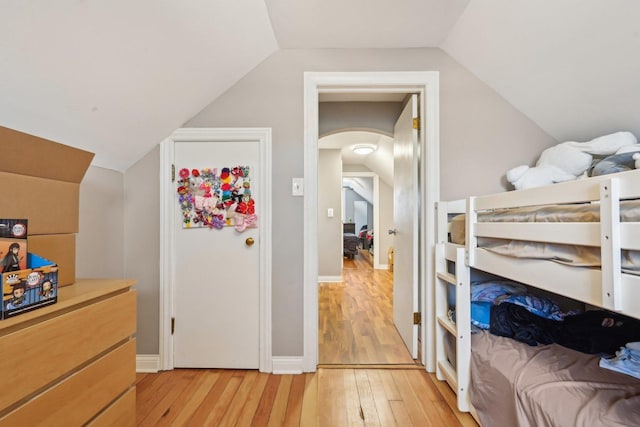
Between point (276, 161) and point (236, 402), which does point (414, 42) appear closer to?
point (276, 161)

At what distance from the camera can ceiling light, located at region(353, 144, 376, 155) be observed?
433cm

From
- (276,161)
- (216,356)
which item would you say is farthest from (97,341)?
(276,161)

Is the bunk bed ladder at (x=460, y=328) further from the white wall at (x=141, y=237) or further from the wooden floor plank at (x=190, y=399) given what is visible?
the white wall at (x=141, y=237)

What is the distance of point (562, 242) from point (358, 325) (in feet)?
6.88

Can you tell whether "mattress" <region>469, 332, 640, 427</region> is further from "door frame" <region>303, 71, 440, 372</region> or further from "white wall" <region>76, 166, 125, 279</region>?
"white wall" <region>76, 166, 125, 279</region>

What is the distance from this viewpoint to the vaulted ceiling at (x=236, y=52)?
1098mm

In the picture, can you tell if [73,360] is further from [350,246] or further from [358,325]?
[350,246]

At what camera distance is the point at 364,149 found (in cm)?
446

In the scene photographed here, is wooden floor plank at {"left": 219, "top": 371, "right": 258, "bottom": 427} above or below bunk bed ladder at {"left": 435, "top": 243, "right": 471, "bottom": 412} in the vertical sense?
below

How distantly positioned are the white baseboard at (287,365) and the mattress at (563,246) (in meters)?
1.35

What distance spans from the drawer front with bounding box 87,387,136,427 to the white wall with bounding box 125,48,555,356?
2.45 feet

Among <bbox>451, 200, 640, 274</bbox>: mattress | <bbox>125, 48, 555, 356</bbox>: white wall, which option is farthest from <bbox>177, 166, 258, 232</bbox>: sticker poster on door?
<bbox>451, 200, 640, 274</bbox>: mattress

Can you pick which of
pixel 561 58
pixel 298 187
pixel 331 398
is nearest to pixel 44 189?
pixel 298 187

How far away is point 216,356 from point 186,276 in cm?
57
